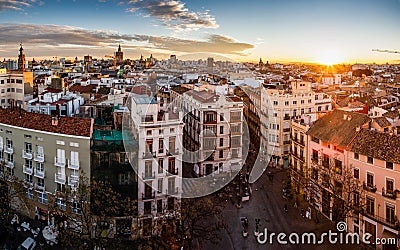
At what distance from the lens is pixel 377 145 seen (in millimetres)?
13719

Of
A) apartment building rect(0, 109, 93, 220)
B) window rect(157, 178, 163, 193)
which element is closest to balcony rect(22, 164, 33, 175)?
apartment building rect(0, 109, 93, 220)

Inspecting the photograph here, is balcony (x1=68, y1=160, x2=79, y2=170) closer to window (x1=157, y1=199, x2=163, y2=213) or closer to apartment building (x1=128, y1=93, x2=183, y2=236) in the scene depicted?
apartment building (x1=128, y1=93, x2=183, y2=236)

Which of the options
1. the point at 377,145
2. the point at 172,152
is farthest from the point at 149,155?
the point at 377,145

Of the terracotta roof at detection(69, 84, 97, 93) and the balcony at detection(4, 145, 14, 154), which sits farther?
the terracotta roof at detection(69, 84, 97, 93)

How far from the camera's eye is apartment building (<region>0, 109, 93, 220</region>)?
47.2ft

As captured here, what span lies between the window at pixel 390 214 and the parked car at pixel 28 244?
37.4 feet

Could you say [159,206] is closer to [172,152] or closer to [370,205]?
[172,152]

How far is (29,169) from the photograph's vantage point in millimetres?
15719

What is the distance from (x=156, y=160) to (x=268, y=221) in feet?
15.8

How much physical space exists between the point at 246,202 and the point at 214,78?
18.0 meters

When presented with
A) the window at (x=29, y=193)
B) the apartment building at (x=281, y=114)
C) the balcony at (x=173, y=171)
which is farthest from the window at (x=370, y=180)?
the window at (x=29, y=193)

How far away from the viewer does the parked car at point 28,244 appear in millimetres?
13586

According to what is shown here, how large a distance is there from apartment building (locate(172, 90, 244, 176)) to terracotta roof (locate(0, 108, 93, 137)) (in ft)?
21.2

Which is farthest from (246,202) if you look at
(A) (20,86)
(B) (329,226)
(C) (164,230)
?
(A) (20,86)
